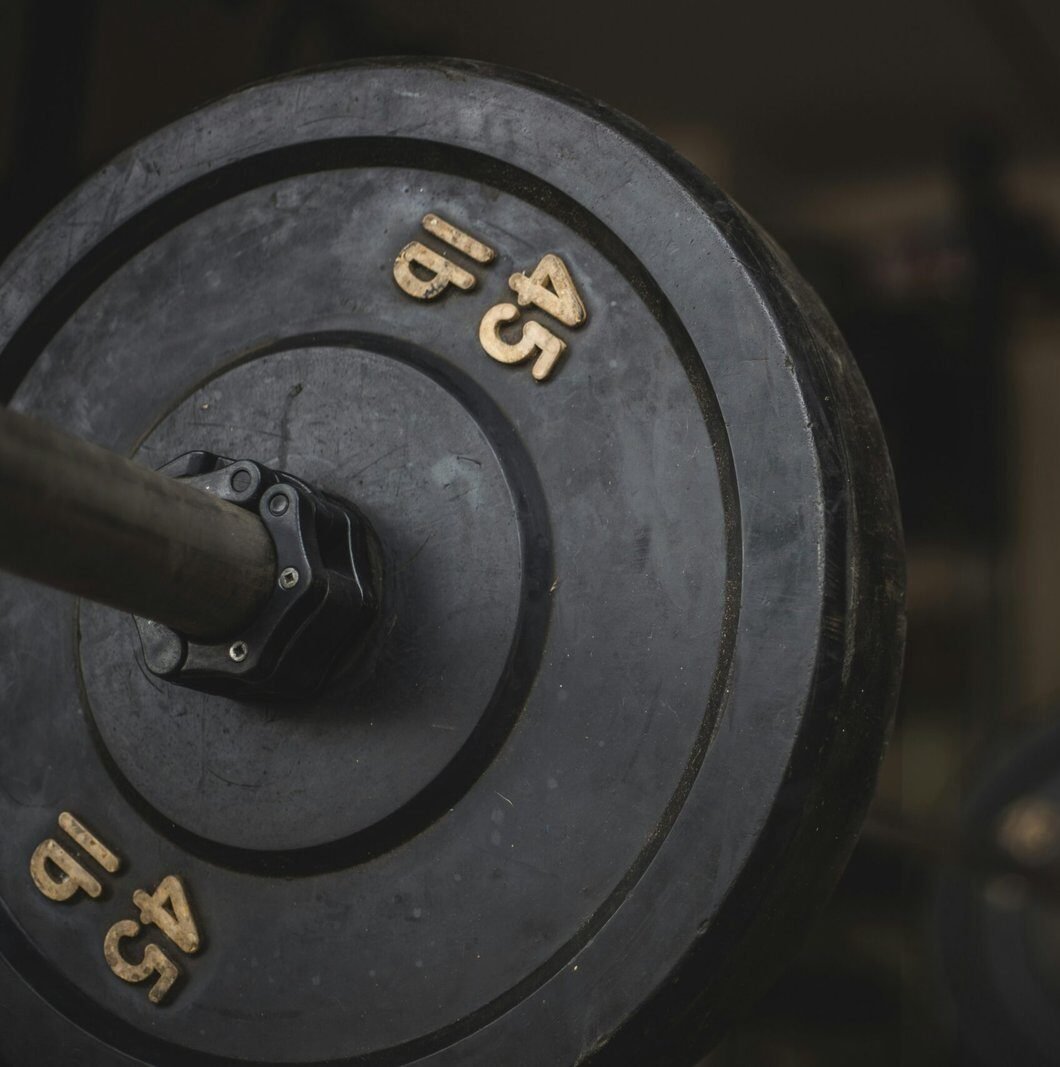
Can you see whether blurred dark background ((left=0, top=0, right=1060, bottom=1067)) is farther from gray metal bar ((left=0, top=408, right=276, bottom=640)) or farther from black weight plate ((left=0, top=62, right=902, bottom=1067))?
gray metal bar ((left=0, top=408, right=276, bottom=640))

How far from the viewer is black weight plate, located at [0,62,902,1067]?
702 millimetres

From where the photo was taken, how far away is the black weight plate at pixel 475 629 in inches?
27.6

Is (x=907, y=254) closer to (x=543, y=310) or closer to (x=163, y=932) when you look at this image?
(x=543, y=310)

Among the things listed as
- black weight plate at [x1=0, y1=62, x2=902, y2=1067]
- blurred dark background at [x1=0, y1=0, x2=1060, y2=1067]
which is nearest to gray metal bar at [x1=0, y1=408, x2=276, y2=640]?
black weight plate at [x1=0, y1=62, x2=902, y2=1067]

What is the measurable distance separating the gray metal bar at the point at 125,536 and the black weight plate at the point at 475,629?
10cm

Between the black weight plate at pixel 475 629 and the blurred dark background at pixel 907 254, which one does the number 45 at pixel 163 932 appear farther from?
the blurred dark background at pixel 907 254

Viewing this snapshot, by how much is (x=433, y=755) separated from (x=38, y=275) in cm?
43

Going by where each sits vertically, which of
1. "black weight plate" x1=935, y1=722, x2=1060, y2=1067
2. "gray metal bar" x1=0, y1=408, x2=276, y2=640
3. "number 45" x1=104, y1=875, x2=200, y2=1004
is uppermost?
"black weight plate" x1=935, y1=722, x2=1060, y2=1067

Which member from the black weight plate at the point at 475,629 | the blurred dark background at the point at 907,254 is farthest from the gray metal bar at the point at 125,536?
the blurred dark background at the point at 907,254

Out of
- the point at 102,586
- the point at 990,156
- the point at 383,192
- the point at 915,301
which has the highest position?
the point at 990,156

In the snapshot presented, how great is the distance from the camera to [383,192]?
862 mm

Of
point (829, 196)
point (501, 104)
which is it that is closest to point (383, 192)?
point (501, 104)

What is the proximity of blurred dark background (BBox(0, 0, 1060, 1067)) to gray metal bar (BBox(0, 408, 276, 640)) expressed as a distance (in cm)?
167

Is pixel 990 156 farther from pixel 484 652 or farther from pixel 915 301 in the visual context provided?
pixel 484 652
